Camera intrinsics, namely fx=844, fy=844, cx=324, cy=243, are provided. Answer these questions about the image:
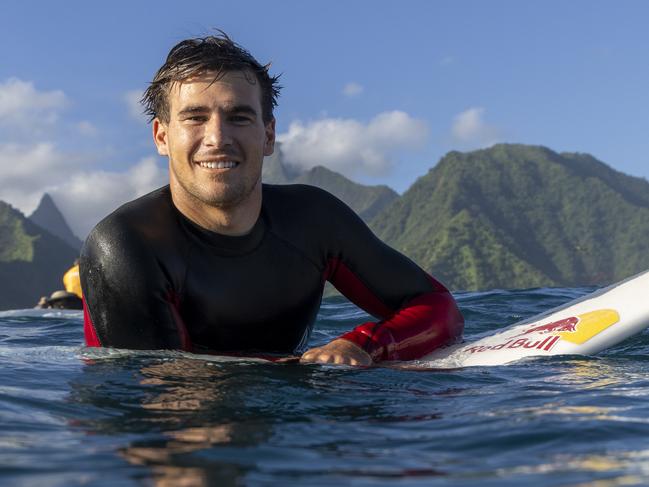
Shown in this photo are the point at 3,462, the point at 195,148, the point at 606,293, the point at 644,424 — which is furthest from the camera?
the point at 606,293

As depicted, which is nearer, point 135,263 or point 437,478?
point 437,478

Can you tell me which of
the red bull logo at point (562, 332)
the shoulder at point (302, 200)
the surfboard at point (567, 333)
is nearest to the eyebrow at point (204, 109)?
the shoulder at point (302, 200)

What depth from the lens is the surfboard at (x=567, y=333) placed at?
4.85 meters

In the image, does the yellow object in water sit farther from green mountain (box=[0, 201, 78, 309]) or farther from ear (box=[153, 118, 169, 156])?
green mountain (box=[0, 201, 78, 309])

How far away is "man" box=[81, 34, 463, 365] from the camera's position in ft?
14.1

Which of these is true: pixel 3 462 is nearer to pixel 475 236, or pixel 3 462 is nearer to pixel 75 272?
pixel 75 272

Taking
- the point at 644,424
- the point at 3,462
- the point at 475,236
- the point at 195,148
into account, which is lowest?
the point at 644,424

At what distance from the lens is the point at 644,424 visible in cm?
325

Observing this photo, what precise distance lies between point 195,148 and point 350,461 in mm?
2233

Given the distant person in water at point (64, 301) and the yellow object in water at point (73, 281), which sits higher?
the yellow object in water at point (73, 281)

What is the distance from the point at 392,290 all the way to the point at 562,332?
1122 millimetres

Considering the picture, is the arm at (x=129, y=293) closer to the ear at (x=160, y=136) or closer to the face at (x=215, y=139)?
the face at (x=215, y=139)

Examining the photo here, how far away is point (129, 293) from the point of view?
421 cm

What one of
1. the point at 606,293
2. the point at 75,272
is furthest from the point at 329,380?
the point at 75,272
